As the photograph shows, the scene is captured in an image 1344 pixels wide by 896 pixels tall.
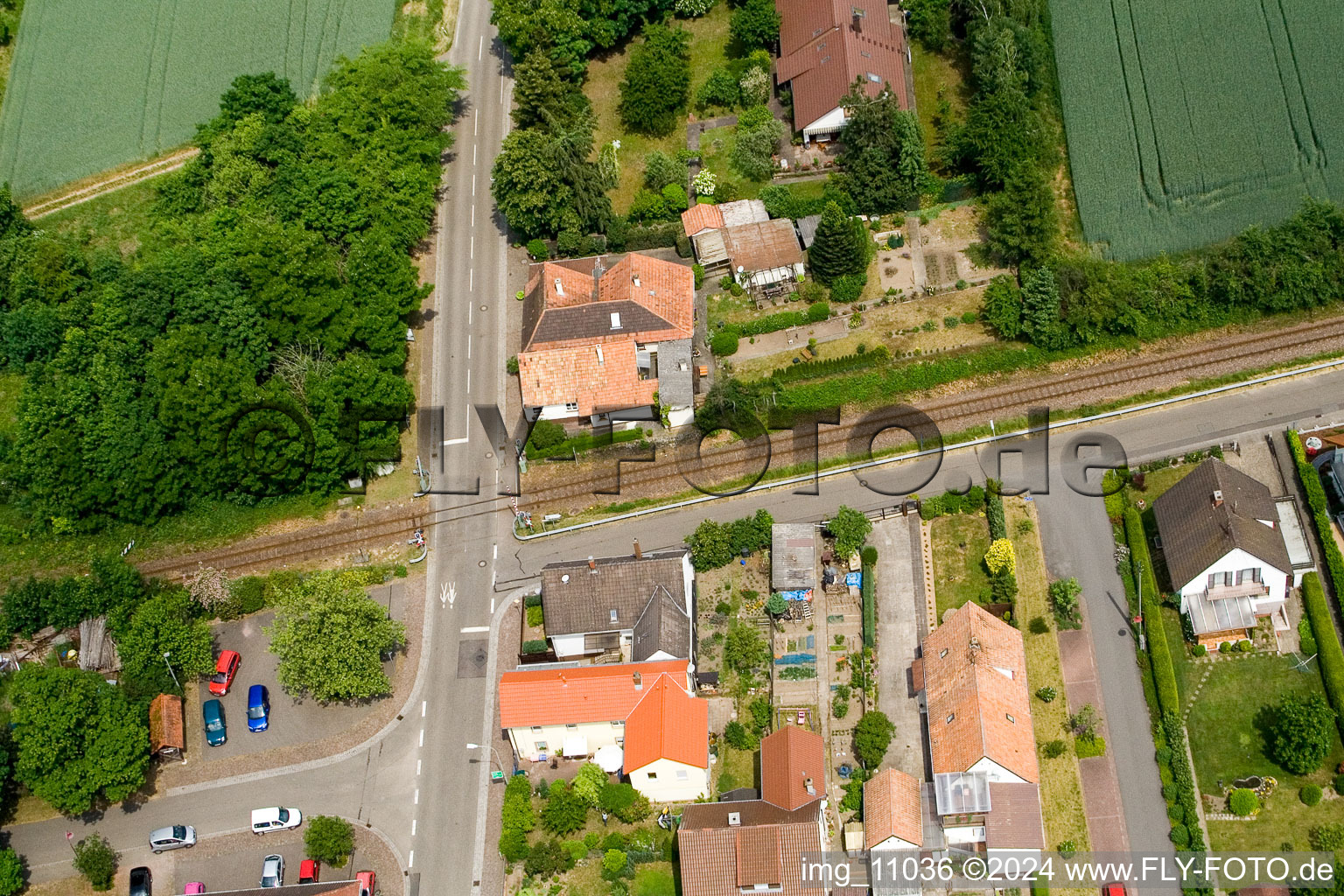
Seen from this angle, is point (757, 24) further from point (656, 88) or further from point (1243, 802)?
point (1243, 802)

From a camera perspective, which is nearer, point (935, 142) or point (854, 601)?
point (854, 601)

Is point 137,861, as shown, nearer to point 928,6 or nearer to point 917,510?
point 917,510

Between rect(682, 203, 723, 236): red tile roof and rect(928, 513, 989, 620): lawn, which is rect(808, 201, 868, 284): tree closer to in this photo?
rect(682, 203, 723, 236): red tile roof

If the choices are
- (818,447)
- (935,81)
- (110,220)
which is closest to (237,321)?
(110,220)

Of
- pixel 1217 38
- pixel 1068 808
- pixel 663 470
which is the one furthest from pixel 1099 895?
pixel 1217 38

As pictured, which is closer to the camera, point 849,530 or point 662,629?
point 662,629

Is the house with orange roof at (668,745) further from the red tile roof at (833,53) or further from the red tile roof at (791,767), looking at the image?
the red tile roof at (833,53)
